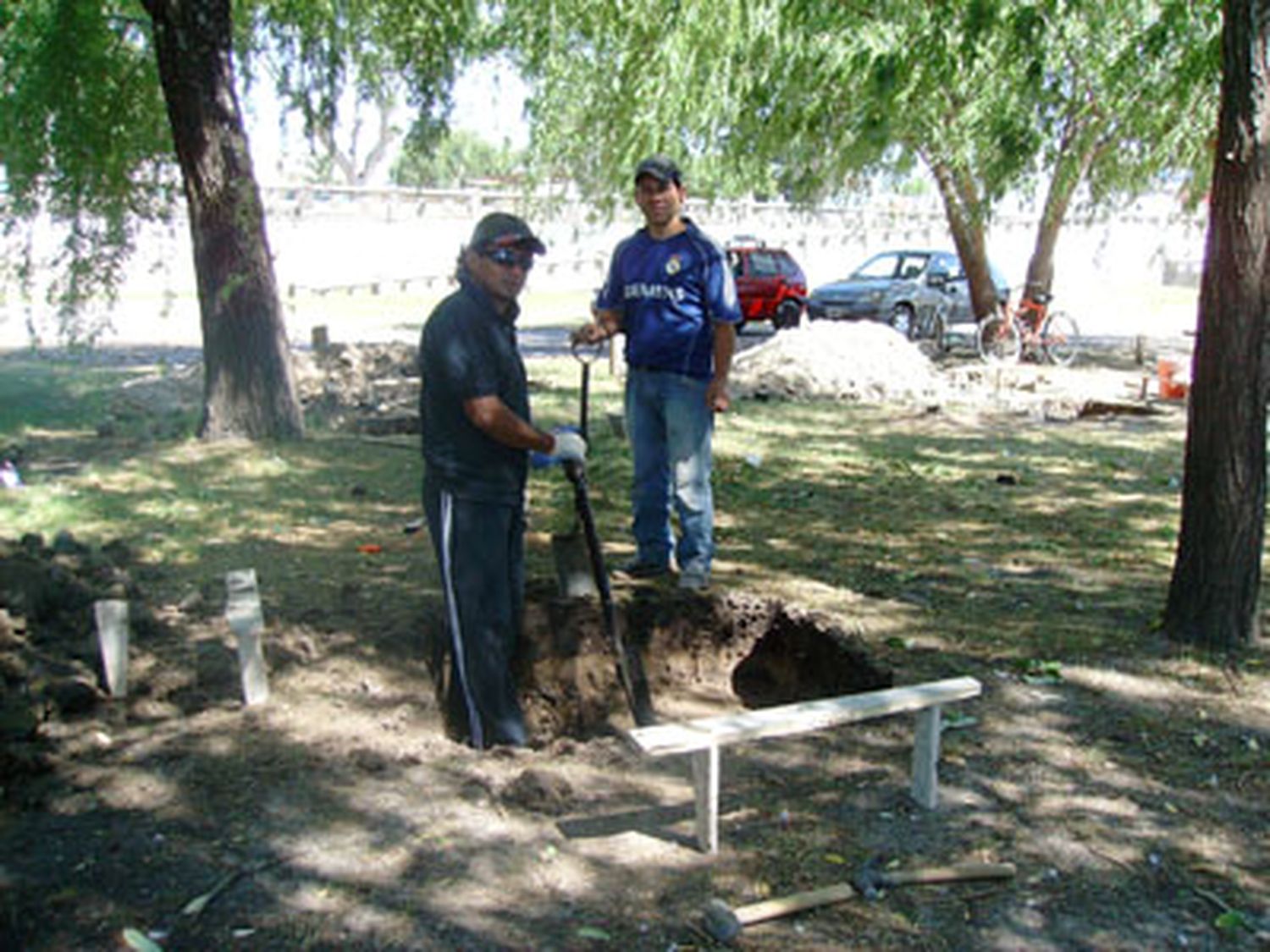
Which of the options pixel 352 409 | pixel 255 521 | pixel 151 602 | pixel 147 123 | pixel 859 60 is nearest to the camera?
pixel 151 602

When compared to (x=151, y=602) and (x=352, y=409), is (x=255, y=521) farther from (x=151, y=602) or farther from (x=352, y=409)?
(x=352, y=409)

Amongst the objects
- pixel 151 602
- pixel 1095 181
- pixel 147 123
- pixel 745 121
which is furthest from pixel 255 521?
pixel 1095 181

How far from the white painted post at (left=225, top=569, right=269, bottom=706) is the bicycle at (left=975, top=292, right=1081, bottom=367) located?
1356 cm

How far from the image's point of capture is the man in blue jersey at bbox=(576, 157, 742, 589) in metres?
5.06

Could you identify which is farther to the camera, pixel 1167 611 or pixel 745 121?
pixel 745 121

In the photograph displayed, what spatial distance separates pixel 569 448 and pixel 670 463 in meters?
1.16

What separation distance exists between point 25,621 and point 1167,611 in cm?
475

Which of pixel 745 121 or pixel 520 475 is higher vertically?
pixel 745 121

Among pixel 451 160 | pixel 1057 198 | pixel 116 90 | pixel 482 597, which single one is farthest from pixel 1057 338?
pixel 451 160

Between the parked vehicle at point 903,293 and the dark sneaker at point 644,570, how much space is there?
567 inches

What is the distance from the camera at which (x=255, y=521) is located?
6.83 m

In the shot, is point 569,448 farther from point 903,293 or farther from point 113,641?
point 903,293

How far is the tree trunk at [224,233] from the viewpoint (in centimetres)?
811

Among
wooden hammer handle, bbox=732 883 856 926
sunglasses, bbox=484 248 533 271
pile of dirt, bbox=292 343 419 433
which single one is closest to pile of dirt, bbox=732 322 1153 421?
pile of dirt, bbox=292 343 419 433
